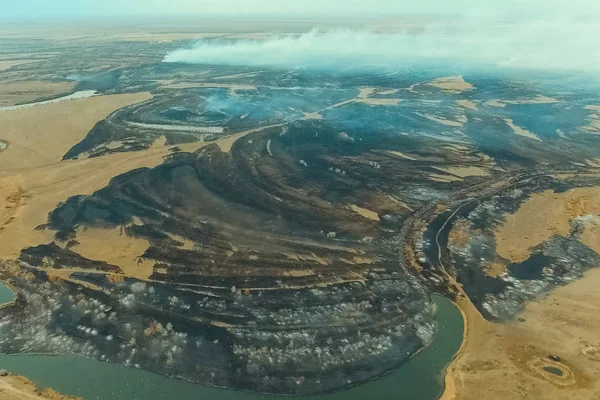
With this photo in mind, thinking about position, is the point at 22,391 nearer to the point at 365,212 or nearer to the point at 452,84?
the point at 365,212

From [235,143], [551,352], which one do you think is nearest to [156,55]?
[235,143]

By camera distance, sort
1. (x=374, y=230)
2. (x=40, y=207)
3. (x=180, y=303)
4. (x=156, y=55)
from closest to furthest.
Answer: (x=180, y=303), (x=374, y=230), (x=40, y=207), (x=156, y=55)

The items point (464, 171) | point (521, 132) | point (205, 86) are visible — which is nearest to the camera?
point (464, 171)

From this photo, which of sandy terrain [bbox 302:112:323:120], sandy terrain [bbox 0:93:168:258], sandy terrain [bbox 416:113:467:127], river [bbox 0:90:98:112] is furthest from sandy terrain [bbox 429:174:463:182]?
river [bbox 0:90:98:112]

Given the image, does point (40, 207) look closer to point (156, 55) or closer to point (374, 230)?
point (374, 230)

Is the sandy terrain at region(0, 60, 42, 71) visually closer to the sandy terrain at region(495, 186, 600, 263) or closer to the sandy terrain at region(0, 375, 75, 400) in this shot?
the sandy terrain at region(0, 375, 75, 400)

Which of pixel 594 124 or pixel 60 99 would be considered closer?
Answer: pixel 594 124

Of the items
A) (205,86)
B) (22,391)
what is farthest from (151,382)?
(205,86)
